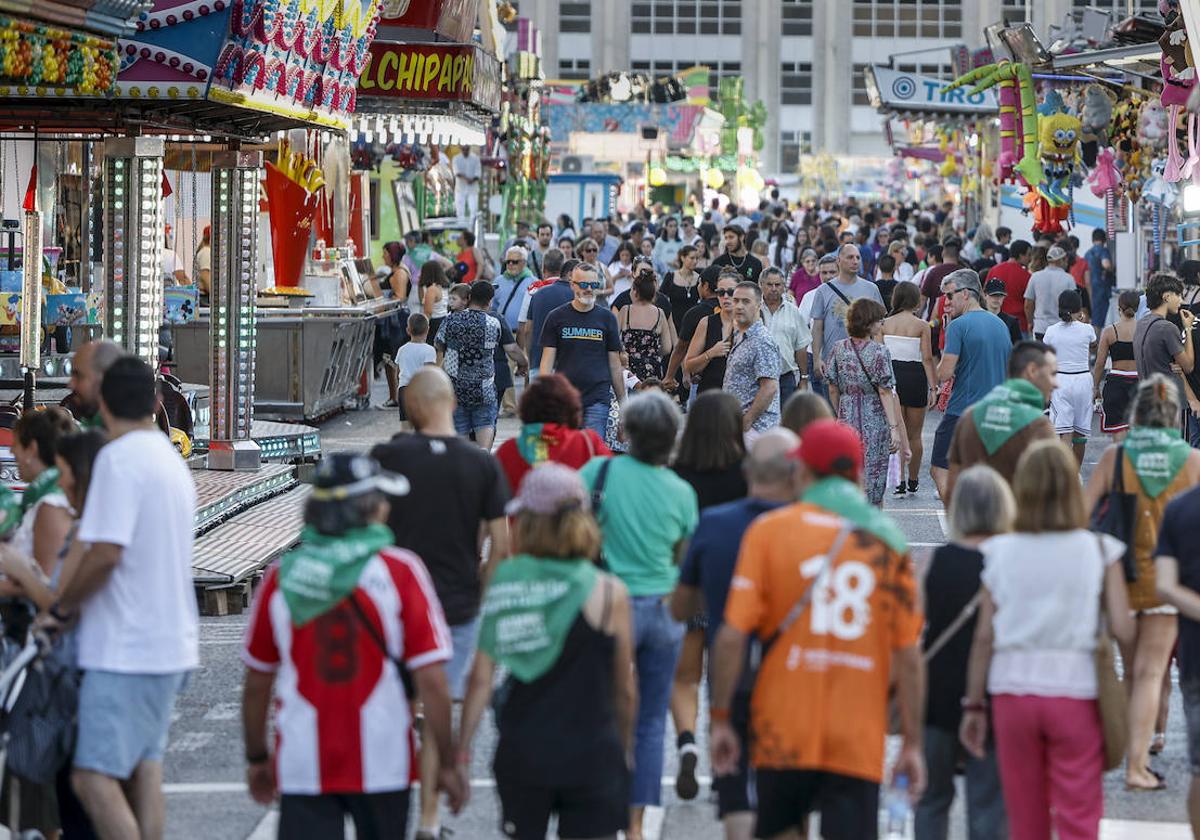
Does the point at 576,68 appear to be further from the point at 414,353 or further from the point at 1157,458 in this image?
the point at 1157,458

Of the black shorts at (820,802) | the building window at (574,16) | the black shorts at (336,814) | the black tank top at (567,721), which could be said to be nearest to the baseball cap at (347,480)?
the black tank top at (567,721)

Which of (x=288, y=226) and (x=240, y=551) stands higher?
(x=288, y=226)

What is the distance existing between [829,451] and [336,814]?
62.5 inches

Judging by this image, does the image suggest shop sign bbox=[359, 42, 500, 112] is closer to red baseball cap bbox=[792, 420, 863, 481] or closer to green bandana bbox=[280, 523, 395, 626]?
red baseball cap bbox=[792, 420, 863, 481]

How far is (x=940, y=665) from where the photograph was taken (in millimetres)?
6184

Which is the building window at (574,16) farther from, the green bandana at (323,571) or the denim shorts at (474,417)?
the green bandana at (323,571)

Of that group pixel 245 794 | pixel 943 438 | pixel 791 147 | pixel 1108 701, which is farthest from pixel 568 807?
pixel 791 147

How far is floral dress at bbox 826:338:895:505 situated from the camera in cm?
1198

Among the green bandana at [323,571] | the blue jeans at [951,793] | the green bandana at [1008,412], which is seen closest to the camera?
the green bandana at [323,571]

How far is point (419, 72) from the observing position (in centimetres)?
1847

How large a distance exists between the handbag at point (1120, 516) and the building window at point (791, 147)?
3862 inches

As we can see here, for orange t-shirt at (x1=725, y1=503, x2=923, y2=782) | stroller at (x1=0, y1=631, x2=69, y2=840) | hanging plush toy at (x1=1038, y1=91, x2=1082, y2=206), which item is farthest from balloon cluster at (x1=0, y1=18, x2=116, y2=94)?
hanging plush toy at (x1=1038, y1=91, x2=1082, y2=206)

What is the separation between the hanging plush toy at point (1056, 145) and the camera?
23.9 m

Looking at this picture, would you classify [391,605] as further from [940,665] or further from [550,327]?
[550,327]
